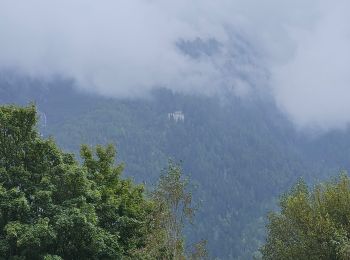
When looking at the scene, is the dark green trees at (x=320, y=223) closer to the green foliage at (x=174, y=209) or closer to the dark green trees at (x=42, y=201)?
the green foliage at (x=174, y=209)

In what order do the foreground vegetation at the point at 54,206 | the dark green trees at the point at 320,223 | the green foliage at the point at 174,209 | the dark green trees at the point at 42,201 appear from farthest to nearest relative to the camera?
the dark green trees at the point at 320,223 → the green foliage at the point at 174,209 → the foreground vegetation at the point at 54,206 → the dark green trees at the point at 42,201

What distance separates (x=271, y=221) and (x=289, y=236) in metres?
5.86

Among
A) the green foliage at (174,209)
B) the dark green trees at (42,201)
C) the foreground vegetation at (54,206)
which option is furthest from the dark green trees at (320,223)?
the dark green trees at (42,201)

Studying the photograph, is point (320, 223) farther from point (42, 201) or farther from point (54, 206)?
point (42, 201)

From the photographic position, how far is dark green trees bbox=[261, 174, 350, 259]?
1603 inches

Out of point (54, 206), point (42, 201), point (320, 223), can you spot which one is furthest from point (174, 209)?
point (320, 223)

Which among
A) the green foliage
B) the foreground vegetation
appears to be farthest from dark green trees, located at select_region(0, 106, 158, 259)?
the green foliage

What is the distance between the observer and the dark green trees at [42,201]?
31.8 meters

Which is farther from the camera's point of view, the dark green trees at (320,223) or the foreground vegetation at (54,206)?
the dark green trees at (320,223)

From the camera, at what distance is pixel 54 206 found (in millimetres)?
33250

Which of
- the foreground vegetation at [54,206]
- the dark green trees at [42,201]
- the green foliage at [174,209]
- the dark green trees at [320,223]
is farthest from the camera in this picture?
the dark green trees at [320,223]

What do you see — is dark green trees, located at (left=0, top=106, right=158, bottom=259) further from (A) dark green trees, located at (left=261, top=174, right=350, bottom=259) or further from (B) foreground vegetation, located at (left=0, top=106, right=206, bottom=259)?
(A) dark green trees, located at (left=261, top=174, right=350, bottom=259)

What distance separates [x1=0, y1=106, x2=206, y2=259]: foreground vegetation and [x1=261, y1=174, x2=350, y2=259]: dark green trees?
1074 cm

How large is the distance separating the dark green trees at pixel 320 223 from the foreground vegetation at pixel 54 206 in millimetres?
10740
